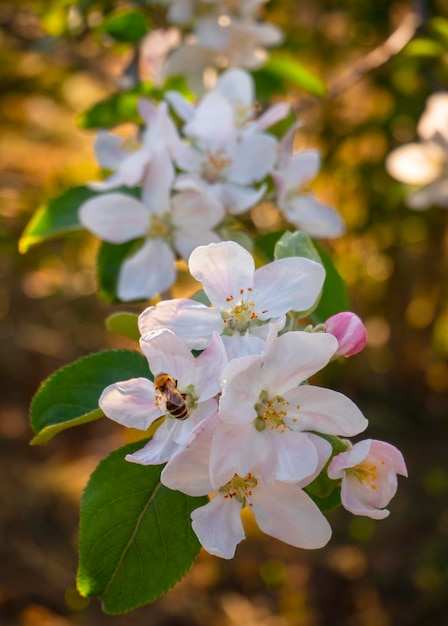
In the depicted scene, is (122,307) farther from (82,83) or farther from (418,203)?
(418,203)

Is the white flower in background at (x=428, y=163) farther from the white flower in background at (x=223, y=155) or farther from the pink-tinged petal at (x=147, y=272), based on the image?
the pink-tinged petal at (x=147, y=272)

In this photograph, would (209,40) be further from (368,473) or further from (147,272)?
(368,473)

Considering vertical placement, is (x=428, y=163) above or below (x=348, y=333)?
below

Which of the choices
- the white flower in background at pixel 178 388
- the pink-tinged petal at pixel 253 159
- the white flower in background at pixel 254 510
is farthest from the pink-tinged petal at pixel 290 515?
the pink-tinged petal at pixel 253 159

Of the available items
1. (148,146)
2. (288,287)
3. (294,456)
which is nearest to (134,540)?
(294,456)

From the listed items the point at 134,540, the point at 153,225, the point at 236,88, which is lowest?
the point at 134,540

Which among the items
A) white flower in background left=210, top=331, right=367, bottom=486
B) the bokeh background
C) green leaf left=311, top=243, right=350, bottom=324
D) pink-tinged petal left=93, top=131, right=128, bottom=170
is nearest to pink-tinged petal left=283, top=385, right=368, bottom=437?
white flower in background left=210, top=331, right=367, bottom=486

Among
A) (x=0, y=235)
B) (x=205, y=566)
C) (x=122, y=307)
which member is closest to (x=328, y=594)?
(x=205, y=566)

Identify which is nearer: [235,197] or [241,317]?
[241,317]
